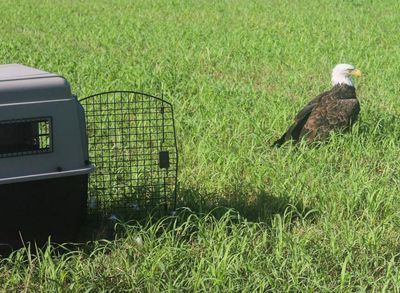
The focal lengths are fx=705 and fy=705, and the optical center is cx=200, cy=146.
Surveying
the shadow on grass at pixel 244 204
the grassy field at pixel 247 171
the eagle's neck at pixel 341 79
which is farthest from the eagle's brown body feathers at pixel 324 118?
the shadow on grass at pixel 244 204

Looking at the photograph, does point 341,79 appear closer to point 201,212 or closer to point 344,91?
point 344,91

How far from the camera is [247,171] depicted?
16.8 feet

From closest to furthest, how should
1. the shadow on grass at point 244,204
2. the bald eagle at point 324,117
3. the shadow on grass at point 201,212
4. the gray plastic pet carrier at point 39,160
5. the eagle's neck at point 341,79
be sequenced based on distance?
1. the gray plastic pet carrier at point 39,160
2. the shadow on grass at point 201,212
3. the shadow on grass at point 244,204
4. the bald eagle at point 324,117
5. the eagle's neck at point 341,79

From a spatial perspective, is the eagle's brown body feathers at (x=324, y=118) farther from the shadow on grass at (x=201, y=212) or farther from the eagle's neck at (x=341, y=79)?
the shadow on grass at (x=201, y=212)

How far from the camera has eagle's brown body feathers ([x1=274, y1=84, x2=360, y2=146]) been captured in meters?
5.71

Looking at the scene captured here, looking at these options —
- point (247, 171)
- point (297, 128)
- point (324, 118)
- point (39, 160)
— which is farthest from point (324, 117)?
point (39, 160)

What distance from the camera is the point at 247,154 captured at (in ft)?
17.7

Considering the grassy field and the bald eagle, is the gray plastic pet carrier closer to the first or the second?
the grassy field

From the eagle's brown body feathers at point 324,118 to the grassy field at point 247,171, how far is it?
0.46ft

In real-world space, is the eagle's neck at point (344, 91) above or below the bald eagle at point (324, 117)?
above

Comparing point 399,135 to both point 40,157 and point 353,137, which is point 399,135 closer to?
point 353,137

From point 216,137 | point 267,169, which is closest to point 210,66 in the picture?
point 216,137

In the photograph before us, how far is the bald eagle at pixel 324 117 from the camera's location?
5715 millimetres

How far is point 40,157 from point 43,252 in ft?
1.80
